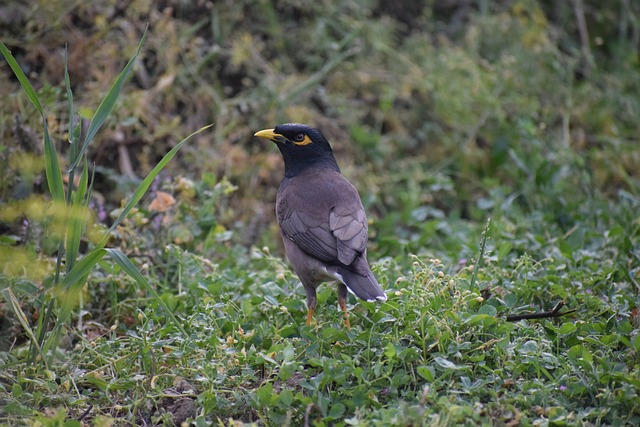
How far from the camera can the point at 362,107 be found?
338 inches

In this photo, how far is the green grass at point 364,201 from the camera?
3789 mm

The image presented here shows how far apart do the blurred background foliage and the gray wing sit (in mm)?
705

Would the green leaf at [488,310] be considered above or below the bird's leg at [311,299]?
above

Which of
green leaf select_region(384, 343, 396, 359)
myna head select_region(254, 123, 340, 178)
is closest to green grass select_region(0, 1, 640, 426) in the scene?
Result: green leaf select_region(384, 343, 396, 359)

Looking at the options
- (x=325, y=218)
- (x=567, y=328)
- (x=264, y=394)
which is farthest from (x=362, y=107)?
(x=264, y=394)

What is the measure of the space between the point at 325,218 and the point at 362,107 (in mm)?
3872

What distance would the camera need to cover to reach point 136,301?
505cm

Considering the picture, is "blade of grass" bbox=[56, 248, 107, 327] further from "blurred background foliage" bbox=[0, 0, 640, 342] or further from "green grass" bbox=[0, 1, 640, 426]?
"blurred background foliage" bbox=[0, 0, 640, 342]

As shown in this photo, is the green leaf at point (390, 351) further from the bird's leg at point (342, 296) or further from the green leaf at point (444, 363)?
the bird's leg at point (342, 296)

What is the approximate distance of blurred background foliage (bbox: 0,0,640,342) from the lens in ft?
20.7

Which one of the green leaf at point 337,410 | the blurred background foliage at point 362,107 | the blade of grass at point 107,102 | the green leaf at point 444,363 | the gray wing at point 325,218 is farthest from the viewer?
the blurred background foliage at point 362,107

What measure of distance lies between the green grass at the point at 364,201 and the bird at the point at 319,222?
0.50ft

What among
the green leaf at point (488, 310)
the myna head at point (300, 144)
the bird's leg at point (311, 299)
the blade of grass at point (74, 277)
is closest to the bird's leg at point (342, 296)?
the bird's leg at point (311, 299)

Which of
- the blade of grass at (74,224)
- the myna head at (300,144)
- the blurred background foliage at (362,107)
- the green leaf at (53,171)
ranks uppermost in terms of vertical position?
the green leaf at (53,171)
